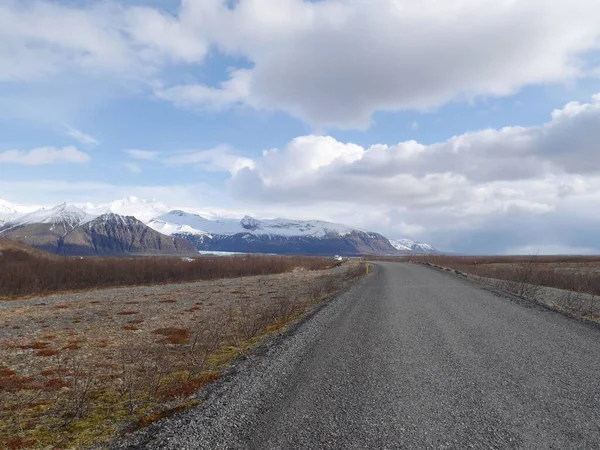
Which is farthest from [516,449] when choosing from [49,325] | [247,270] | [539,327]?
[247,270]

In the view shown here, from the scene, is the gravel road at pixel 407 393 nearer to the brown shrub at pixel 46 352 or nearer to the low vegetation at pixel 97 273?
the brown shrub at pixel 46 352

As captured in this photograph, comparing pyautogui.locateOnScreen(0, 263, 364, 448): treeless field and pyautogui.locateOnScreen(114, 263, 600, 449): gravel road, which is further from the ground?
pyautogui.locateOnScreen(114, 263, 600, 449): gravel road

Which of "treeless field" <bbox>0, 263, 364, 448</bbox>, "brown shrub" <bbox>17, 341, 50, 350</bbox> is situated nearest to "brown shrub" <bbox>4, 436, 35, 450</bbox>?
"treeless field" <bbox>0, 263, 364, 448</bbox>

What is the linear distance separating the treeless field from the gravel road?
56.7 inches

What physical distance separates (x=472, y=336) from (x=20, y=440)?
39.7 ft

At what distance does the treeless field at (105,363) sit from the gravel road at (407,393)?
1441 mm

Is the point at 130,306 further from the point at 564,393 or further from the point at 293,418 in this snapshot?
the point at 564,393

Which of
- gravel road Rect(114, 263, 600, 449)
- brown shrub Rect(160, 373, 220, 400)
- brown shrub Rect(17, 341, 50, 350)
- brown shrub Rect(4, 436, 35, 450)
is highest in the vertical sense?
gravel road Rect(114, 263, 600, 449)

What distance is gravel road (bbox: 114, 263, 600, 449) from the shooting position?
242 inches

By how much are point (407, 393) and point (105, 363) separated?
36.0ft

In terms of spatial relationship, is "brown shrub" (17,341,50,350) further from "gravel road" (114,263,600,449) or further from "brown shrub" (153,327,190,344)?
"gravel road" (114,263,600,449)

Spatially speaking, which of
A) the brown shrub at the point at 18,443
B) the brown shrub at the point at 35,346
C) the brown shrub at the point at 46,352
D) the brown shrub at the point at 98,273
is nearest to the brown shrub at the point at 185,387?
the brown shrub at the point at 18,443

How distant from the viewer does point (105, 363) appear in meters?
14.1

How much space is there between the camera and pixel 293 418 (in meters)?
6.84
